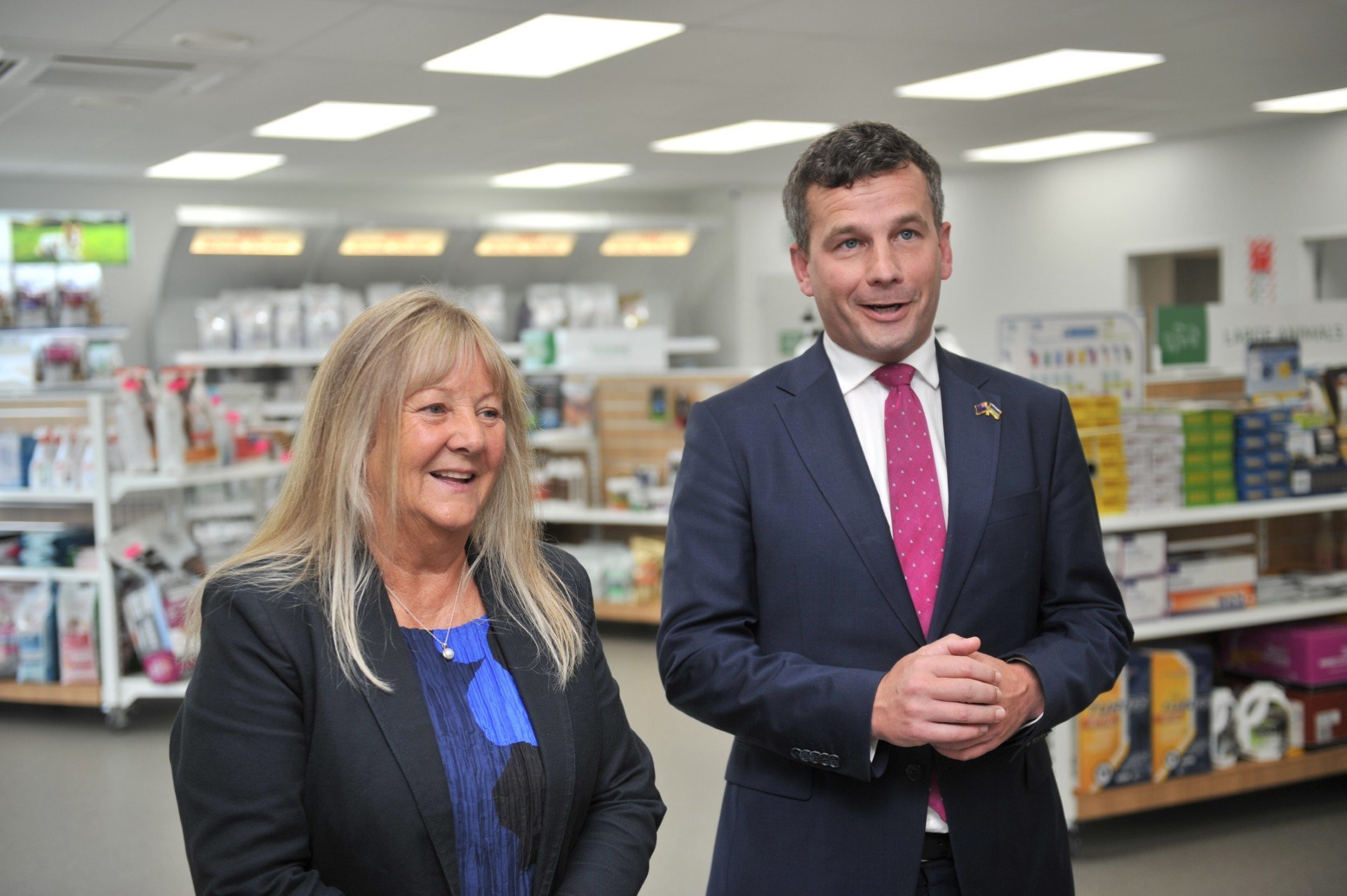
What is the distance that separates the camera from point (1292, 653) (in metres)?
4.31

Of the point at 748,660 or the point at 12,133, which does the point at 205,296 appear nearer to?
the point at 12,133

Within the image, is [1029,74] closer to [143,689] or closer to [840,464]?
[143,689]

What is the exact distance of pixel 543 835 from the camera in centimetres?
150

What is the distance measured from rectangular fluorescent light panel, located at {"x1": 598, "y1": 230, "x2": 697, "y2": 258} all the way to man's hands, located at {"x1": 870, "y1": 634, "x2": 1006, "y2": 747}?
10891 millimetres

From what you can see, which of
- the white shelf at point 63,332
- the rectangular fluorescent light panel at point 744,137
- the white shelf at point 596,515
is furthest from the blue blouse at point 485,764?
the white shelf at point 63,332

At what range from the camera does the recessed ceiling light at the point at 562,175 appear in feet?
34.0

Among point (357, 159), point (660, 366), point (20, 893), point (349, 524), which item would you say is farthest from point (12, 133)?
point (349, 524)

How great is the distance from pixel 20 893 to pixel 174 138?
563 cm

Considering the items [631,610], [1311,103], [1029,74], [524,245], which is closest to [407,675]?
[631,610]

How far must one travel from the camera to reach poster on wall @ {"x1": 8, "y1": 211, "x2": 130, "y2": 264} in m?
10.1

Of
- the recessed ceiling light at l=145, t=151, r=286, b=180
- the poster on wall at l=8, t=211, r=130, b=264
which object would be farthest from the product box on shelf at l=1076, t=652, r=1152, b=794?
the poster on wall at l=8, t=211, r=130, b=264

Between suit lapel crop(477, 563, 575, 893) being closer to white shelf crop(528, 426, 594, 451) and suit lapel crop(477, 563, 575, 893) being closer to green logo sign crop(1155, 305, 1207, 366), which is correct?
green logo sign crop(1155, 305, 1207, 366)

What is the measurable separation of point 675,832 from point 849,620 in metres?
2.94

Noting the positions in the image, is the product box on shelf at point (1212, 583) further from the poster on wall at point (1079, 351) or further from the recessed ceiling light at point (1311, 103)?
the recessed ceiling light at point (1311, 103)
